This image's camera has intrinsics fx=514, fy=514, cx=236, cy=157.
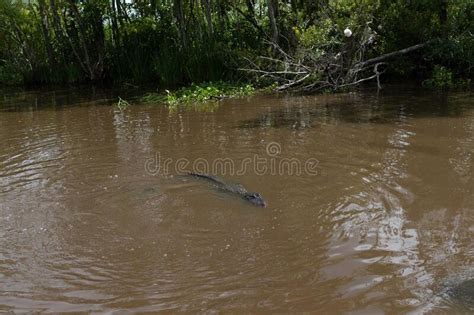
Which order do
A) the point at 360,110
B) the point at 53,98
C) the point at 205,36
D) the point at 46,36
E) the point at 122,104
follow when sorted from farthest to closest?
the point at 46,36
the point at 205,36
the point at 53,98
the point at 122,104
the point at 360,110

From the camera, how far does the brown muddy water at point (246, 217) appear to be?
417 centimetres

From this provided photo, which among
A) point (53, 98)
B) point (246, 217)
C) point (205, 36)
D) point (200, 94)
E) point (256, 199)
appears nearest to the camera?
point (246, 217)

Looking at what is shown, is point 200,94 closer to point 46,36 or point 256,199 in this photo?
point 256,199

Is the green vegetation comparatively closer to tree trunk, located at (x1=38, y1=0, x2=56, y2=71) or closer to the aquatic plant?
the aquatic plant

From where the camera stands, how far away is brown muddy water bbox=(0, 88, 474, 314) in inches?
164

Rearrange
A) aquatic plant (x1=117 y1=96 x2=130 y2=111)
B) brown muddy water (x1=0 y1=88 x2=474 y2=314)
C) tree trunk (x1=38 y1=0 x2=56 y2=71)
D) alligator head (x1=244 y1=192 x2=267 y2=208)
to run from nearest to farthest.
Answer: brown muddy water (x1=0 y1=88 x2=474 y2=314) < alligator head (x1=244 y1=192 x2=267 y2=208) < aquatic plant (x1=117 y1=96 x2=130 y2=111) < tree trunk (x1=38 y1=0 x2=56 y2=71)

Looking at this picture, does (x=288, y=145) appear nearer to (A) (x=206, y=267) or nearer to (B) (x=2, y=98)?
(A) (x=206, y=267)

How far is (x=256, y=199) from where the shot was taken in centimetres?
601

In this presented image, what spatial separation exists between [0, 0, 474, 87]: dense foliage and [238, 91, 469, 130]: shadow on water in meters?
1.69

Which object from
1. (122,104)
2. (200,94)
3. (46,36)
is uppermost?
(46,36)

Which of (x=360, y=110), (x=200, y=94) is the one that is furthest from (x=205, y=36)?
(x=360, y=110)

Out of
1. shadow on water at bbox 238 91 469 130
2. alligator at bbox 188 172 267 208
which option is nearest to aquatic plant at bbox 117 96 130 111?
shadow on water at bbox 238 91 469 130

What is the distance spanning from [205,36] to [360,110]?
7359mm

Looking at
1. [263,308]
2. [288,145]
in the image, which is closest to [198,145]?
[288,145]
